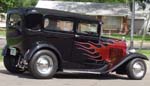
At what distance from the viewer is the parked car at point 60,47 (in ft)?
45.1

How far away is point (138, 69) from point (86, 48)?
1.76 metres

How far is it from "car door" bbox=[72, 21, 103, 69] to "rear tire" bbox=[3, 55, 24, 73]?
1739 mm

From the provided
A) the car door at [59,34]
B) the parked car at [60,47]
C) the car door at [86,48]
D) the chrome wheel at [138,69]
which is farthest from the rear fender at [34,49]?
the chrome wheel at [138,69]

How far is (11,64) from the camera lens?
15.0 m

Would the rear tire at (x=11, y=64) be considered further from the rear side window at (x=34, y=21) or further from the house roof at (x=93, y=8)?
the house roof at (x=93, y=8)

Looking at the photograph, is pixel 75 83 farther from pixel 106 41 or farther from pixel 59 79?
pixel 106 41

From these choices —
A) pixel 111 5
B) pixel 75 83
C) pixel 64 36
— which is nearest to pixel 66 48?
pixel 64 36

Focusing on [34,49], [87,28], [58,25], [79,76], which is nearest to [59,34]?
[58,25]

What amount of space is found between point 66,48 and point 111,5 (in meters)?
57.9

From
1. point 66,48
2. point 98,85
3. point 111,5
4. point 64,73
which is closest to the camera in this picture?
point 98,85

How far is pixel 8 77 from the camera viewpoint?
14.0 m

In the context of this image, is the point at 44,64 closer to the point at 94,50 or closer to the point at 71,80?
the point at 71,80

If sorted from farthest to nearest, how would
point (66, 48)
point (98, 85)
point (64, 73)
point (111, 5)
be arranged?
point (111, 5)
point (64, 73)
point (66, 48)
point (98, 85)

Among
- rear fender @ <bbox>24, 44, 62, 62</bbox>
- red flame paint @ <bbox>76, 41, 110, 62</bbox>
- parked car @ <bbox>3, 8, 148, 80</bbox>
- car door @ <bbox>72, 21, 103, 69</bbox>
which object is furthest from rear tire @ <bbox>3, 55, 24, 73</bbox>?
red flame paint @ <bbox>76, 41, 110, 62</bbox>
